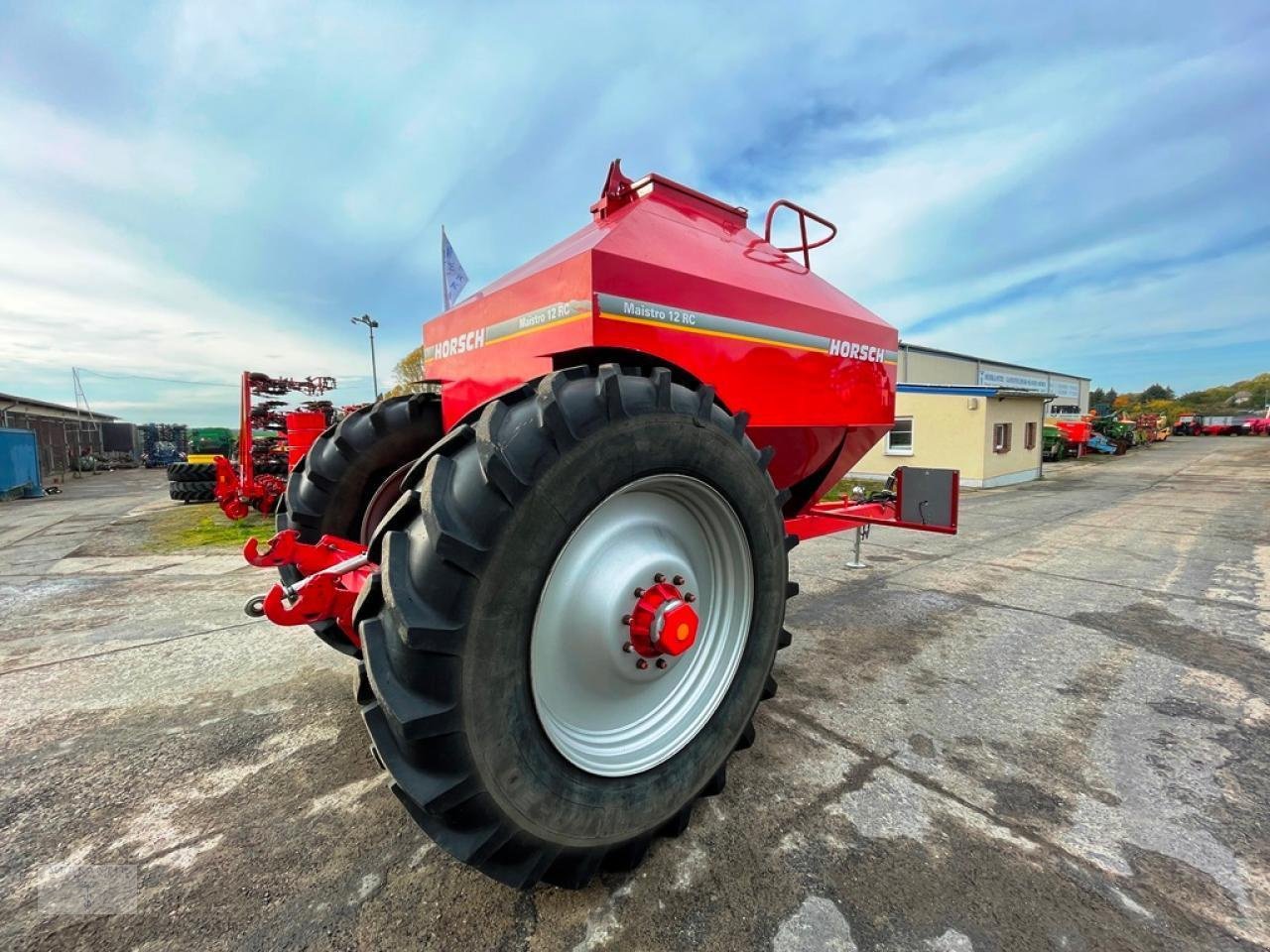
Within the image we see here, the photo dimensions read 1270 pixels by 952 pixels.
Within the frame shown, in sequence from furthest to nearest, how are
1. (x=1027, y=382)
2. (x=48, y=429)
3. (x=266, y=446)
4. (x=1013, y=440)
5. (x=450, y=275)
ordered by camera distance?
(x=1027, y=382), (x=48, y=429), (x=1013, y=440), (x=266, y=446), (x=450, y=275)

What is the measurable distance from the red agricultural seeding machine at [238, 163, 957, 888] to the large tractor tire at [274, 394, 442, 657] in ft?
0.04

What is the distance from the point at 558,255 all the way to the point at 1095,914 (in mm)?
2961

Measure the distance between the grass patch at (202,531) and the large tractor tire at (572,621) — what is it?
7656 millimetres

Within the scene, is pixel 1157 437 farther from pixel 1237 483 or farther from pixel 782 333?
pixel 782 333

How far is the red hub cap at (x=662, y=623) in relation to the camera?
1.75m

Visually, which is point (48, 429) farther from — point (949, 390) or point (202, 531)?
point (949, 390)

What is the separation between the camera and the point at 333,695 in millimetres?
3049

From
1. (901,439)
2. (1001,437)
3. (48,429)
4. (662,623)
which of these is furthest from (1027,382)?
(48,429)

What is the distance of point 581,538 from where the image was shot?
5.85 feet

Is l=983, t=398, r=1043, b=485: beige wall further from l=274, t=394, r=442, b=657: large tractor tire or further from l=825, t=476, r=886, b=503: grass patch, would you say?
l=274, t=394, r=442, b=657: large tractor tire

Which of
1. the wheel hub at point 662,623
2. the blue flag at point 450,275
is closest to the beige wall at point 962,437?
the blue flag at point 450,275

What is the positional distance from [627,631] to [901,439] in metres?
17.3

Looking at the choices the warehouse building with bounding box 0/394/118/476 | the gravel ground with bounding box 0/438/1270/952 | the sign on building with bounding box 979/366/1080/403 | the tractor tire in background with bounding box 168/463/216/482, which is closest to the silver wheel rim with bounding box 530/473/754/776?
the gravel ground with bounding box 0/438/1270/952

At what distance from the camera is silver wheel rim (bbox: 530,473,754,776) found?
5.71 feet
